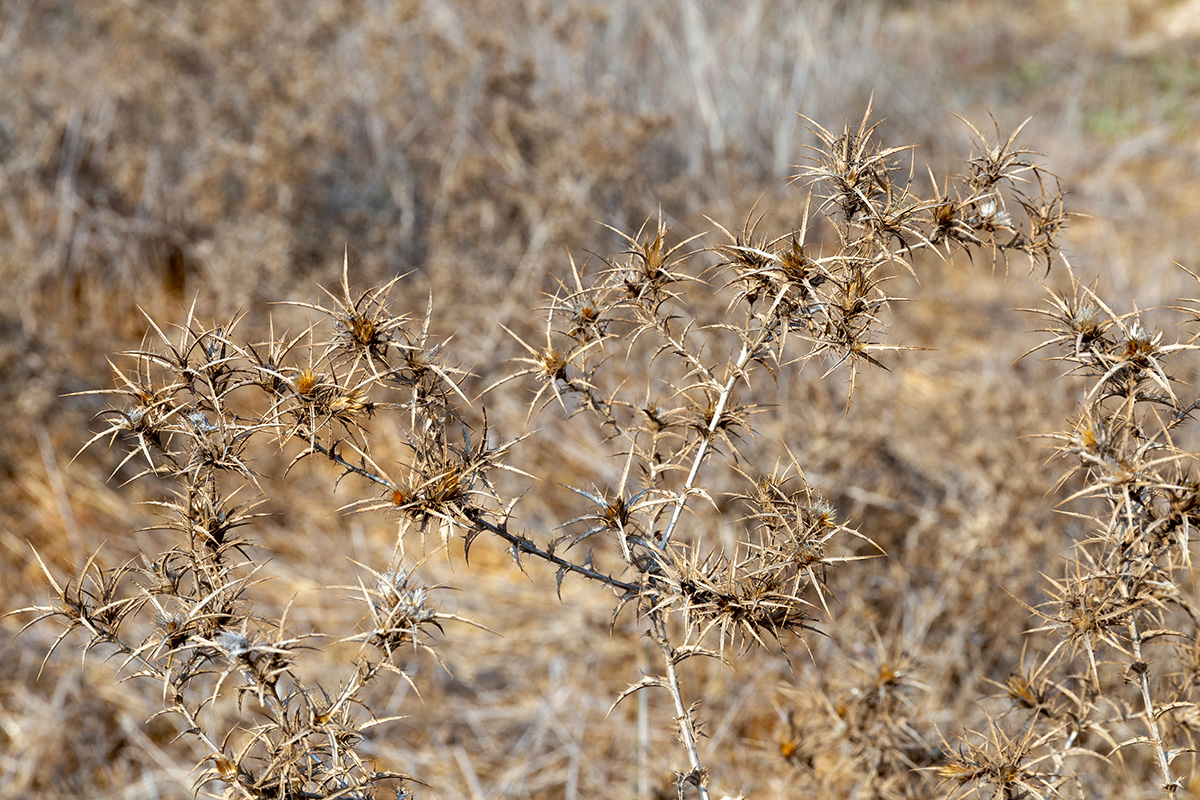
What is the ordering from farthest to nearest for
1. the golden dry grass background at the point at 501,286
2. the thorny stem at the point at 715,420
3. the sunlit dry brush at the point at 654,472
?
1. the golden dry grass background at the point at 501,286
2. the thorny stem at the point at 715,420
3. the sunlit dry brush at the point at 654,472

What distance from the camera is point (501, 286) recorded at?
4031mm

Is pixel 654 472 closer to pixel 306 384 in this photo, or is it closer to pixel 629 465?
pixel 629 465

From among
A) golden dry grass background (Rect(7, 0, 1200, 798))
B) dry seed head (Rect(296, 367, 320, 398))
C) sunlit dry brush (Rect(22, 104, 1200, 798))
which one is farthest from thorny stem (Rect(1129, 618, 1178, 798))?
dry seed head (Rect(296, 367, 320, 398))

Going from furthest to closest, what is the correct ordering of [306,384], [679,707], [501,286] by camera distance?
1. [501,286]
2. [679,707]
3. [306,384]

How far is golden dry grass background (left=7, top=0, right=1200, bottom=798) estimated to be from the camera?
291cm

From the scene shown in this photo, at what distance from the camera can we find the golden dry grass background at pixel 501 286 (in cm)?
291

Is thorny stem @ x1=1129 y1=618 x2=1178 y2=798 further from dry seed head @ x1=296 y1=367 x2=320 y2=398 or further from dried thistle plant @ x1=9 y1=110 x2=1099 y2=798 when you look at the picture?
dry seed head @ x1=296 y1=367 x2=320 y2=398

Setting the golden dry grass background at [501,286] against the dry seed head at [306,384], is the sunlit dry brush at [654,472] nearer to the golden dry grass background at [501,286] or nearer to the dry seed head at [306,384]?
the dry seed head at [306,384]

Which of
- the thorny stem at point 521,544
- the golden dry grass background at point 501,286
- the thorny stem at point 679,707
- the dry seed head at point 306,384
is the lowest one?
the golden dry grass background at point 501,286

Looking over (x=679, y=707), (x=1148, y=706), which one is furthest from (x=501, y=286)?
(x=1148, y=706)

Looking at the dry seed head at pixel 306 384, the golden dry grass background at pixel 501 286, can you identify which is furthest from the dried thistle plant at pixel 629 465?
the golden dry grass background at pixel 501 286

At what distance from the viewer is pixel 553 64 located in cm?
539

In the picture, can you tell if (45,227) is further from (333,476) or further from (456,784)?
(456,784)

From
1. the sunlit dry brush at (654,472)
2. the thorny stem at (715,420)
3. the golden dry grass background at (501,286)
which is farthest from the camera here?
the golden dry grass background at (501,286)
